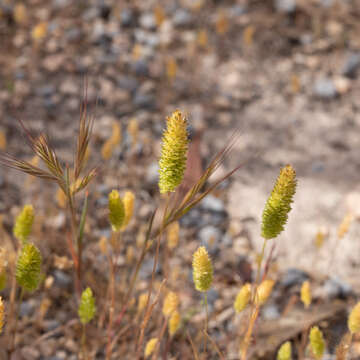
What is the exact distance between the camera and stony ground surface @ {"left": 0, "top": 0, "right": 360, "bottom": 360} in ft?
6.76

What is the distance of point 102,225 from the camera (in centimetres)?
224

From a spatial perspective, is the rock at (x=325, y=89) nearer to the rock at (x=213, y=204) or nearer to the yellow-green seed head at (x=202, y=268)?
the rock at (x=213, y=204)

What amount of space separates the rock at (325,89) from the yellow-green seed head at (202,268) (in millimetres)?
2259

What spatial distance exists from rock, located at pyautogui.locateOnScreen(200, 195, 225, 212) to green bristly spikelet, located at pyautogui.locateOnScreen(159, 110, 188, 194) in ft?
4.61

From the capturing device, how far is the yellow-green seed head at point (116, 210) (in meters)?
1.12

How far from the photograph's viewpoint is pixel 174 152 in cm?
95

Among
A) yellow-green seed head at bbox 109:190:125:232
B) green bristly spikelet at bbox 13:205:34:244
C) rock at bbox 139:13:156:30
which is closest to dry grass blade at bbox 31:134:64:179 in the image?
yellow-green seed head at bbox 109:190:125:232

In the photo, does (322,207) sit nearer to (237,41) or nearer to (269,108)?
(269,108)

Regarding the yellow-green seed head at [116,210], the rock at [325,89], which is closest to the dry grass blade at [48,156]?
the yellow-green seed head at [116,210]

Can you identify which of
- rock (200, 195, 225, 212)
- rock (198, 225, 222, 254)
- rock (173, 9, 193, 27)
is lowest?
rock (198, 225, 222, 254)

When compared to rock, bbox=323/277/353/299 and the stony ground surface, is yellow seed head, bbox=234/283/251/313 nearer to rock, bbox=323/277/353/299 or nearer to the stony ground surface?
the stony ground surface

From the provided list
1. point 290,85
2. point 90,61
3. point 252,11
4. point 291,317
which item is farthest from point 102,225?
point 252,11

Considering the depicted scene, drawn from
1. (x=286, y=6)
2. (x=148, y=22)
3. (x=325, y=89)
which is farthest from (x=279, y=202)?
(x=286, y=6)

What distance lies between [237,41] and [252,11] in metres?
0.31
